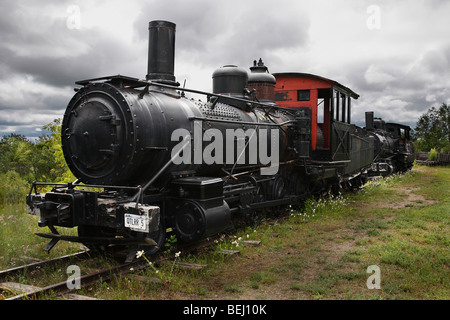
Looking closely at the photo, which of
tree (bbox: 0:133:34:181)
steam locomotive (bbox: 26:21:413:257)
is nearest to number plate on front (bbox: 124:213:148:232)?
steam locomotive (bbox: 26:21:413:257)

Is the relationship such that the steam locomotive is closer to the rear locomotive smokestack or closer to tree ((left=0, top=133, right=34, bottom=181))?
the rear locomotive smokestack

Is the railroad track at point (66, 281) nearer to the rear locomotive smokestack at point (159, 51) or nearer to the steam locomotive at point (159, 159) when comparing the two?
the steam locomotive at point (159, 159)

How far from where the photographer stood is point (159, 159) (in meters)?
5.32

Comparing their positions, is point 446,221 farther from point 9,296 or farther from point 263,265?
point 9,296

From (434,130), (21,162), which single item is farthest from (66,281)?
(434,130)

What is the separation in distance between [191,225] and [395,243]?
3.55 m

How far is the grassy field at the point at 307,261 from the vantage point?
14.5ft

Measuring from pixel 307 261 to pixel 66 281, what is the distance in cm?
326

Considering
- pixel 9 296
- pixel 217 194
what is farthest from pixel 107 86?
pixel 9 296

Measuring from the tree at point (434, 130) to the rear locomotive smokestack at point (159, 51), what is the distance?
4238 cm

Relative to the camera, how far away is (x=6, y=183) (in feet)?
35.0

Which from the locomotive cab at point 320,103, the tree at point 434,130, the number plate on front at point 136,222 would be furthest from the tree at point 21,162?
the tree at point 434,130

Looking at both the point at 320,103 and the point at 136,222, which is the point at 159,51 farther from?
the point at 320,103

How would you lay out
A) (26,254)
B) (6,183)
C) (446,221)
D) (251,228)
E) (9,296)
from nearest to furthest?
(9,296)
(26,254)
(251,228)
(446,221)
(6,183)
